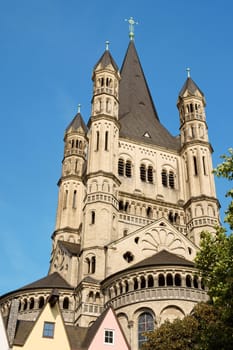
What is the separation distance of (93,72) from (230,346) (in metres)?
40.3

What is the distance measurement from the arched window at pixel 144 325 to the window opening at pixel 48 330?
929 cm

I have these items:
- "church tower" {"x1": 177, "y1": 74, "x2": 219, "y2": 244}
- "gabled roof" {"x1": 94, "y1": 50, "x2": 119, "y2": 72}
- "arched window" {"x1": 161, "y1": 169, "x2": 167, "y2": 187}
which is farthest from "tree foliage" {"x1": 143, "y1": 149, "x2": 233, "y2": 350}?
"gabled roof" {"x1": 94, "y1": 50, "x2": 119, "y2": 72}

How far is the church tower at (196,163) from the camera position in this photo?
45.1 metres

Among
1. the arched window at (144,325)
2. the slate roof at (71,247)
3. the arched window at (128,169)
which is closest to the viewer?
the arched window at (144,325)

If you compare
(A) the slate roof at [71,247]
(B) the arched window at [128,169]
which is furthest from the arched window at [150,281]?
(B) the arched window at [128,169]

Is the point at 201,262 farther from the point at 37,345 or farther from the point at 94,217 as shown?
the point at 94,217

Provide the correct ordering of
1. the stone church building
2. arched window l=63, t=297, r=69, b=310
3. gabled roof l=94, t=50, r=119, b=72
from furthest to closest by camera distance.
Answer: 1. gabled roof l=94, t=50, r=119, b=72
2. arched window l=63, t=297, r=69, b=310
3. the stone church building

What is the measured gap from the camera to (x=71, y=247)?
44.6m

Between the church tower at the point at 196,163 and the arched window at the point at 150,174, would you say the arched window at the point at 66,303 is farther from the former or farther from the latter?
the arched window at the point at 150,174

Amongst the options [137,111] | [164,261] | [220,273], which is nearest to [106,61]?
[137,111]

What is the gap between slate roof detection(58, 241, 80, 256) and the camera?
4244 cm

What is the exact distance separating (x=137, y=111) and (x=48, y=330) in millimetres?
38275

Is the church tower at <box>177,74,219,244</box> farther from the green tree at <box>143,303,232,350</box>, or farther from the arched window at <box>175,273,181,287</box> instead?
the green tree at <box>143,303,232,350</box>

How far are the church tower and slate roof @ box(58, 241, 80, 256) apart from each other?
34.4 ft
